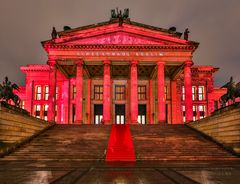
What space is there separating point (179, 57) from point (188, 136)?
44.1 ft

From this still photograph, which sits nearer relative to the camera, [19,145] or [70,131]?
[19,145]

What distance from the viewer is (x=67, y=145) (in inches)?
862

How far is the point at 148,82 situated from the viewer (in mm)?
42250

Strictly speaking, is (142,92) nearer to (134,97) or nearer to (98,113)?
(98,113)

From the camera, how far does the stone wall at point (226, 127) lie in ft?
64.7

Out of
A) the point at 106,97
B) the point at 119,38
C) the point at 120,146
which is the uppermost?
the point at 119,38

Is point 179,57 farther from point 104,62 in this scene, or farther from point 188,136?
point 188,136

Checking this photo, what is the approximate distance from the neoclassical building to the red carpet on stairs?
7.12 meters

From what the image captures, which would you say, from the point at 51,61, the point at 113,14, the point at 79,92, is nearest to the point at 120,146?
the point at 79,92

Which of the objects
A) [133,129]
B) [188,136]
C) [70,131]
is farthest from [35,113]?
[188,136]

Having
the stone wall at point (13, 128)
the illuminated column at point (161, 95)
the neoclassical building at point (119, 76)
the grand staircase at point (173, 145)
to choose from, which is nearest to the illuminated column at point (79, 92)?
the neoclassical building at point (119, 76)

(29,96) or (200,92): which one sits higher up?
(200,92)

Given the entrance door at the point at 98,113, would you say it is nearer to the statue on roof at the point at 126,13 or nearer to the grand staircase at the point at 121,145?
the grand staircase at the point at 121,145

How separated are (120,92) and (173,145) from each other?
21291mm
